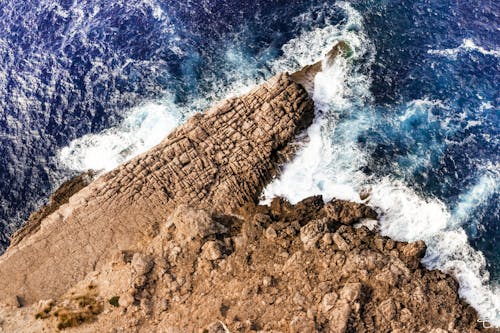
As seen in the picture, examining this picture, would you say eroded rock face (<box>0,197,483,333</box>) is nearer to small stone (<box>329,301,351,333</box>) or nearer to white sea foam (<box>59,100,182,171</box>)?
small stone (<box>329,301,351,333</box>)

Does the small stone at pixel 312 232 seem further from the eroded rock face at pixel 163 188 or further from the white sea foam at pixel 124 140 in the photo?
the white sea foam at pixel 124 140

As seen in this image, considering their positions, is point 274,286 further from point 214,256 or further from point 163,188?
point 163,188

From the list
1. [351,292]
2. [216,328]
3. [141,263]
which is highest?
[141,263]

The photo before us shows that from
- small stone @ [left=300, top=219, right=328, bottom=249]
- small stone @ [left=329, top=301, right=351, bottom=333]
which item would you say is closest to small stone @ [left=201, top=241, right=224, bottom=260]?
small stone @ [left=300, top=219, right=328, bottom=249]

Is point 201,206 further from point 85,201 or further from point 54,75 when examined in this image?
point 54,75

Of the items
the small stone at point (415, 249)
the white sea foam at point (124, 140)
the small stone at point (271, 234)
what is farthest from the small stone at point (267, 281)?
the white sea foam at point (124, 140)

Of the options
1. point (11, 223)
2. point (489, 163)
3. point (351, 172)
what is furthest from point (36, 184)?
point (489, 163)

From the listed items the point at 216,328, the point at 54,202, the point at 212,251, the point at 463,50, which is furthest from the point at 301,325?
the point at 463,50
